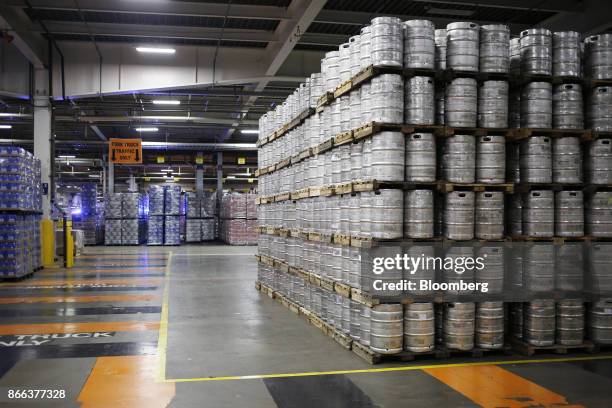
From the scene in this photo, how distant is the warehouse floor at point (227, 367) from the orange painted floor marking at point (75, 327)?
→ 2 cm

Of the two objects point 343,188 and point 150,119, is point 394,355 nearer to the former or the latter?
point 343,188

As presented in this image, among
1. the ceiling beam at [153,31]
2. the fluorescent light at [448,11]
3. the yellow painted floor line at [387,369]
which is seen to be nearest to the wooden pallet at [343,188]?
the yellow painted floor line at [387,369]

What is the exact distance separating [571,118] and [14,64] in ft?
53.2

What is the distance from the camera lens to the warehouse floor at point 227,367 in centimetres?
516

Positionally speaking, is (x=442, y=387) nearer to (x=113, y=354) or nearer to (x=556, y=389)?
(x=556, y=389)

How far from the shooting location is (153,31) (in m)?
14.9

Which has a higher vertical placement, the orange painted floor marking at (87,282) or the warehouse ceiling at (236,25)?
the warehouse ceiling at (236,25)

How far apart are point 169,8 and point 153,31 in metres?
1.92

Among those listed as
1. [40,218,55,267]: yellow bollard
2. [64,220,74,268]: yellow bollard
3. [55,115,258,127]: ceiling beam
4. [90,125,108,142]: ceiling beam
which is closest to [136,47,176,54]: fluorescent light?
[64,220,74,268]: yellow bollard

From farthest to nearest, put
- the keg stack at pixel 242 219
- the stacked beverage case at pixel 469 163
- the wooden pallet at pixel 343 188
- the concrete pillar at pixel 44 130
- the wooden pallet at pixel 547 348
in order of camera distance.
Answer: the keg stack at pixel 242 219
the concrete pillar at pixel 44 130
the wooden pallet at pixel 343 188
the wooden pallet at pixel 547 348
the stacked beverage case at pixel 469 163

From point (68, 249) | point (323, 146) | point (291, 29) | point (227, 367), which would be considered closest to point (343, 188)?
point (323, 146)

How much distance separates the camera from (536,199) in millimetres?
6758

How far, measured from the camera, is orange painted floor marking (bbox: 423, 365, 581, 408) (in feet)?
16.5

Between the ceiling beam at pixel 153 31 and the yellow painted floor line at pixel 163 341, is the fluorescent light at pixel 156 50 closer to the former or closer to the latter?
the ceiling beam at pixel 153 31
